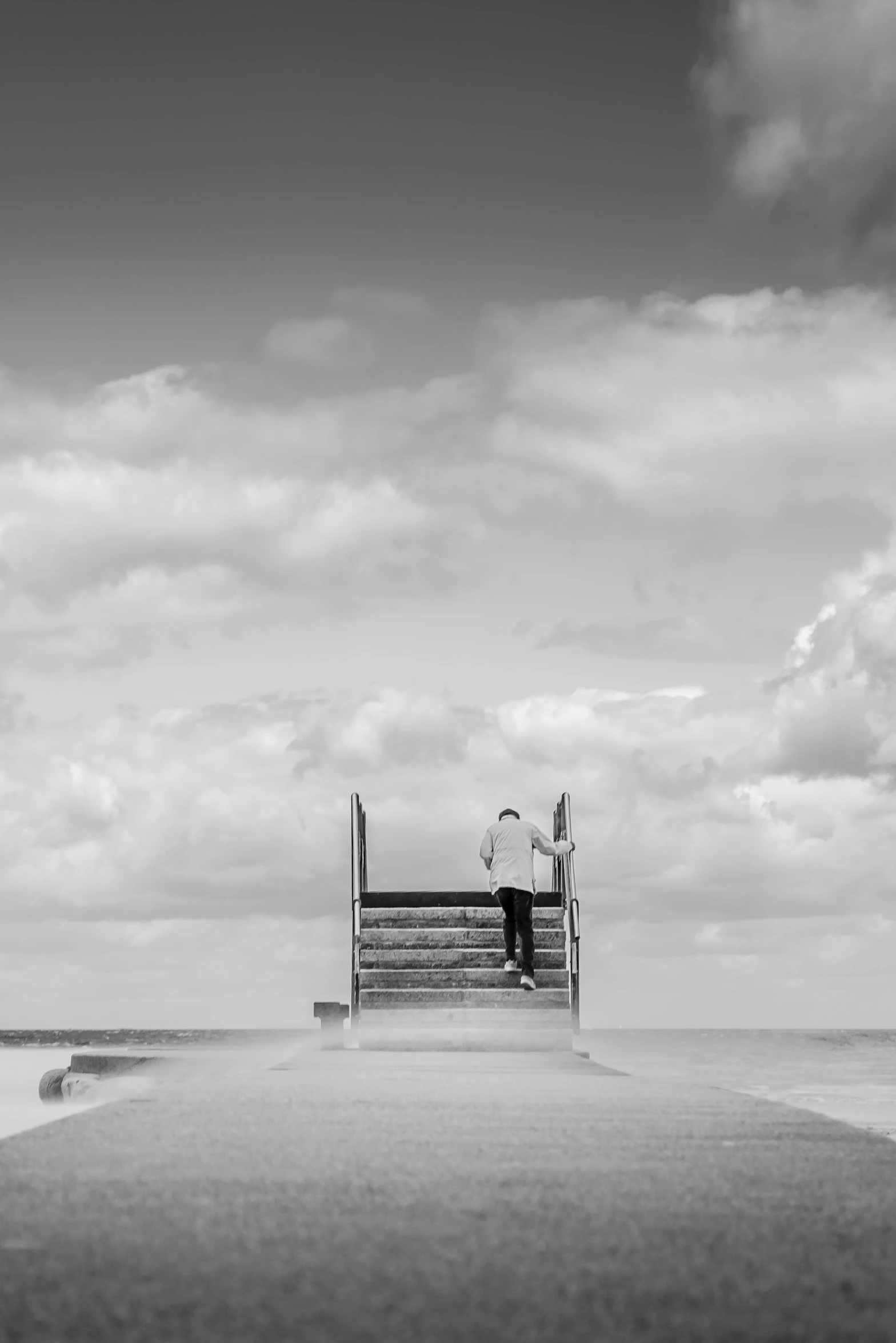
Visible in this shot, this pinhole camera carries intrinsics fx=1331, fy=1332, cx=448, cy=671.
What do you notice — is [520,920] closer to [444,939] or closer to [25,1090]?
[444,939]

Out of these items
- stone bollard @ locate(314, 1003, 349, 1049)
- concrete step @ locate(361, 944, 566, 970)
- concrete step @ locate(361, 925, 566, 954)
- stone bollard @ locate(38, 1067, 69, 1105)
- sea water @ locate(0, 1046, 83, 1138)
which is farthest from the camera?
stone bollard @ locate(314, 1003, 349, 1049)

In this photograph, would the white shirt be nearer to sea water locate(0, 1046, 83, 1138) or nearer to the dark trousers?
the dark trousers

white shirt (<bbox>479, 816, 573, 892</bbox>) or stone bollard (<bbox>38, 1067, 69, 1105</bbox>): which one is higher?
white shirt (<bbox>479, 816, 573, 892</bbox>)

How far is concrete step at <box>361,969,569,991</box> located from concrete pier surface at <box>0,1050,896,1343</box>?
8830mm

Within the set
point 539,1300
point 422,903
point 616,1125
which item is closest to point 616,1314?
point 539,1300

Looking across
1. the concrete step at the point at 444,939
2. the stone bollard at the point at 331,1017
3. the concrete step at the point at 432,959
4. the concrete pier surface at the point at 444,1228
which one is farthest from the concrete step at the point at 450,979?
the concrete pier surface at the point at 444,1228

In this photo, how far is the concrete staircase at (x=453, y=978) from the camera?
12.9m

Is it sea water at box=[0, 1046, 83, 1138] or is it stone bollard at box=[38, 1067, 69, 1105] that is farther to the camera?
stone bollard at box=[38, 1067, 69, 1105]

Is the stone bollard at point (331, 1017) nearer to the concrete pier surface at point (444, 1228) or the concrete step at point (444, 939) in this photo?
the concrete step at point (444, 939)

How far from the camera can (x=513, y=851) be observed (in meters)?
14.3

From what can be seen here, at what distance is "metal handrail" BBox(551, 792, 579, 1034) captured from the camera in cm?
1437

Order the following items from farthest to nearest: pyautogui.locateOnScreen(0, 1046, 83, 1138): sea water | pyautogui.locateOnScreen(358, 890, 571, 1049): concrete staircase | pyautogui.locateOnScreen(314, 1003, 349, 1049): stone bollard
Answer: pyautogui.locateOnScreen(314, 1003, 349, 1049): stone bollard
pyautogui.locateOnScreen(358, 890, 571, 1049): concrete staircase
pyautogui.locateOnScreen(0, 1046, 83, 1138): sea water

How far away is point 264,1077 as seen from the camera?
819 cm

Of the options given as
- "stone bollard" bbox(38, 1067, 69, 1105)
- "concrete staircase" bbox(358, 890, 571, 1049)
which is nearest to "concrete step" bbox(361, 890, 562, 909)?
"concrete staircase" bbox(358, 890, 571, 1049)
